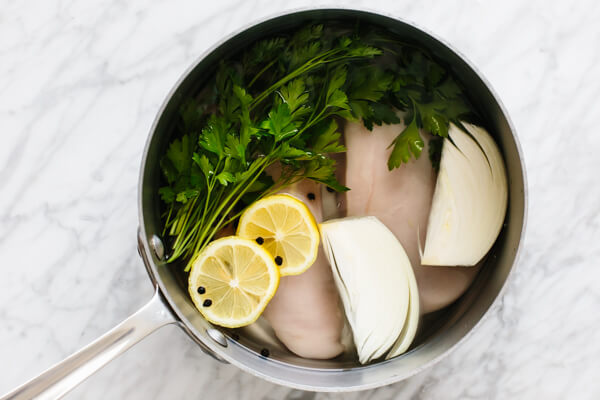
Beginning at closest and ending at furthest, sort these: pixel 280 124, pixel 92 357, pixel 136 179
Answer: pixel 92 357
pixel 280 124
pixel 136 179

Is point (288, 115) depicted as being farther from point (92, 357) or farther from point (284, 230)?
point (92, 357)

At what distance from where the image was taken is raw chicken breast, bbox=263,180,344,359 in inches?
34.7

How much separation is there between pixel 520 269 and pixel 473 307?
11 cm

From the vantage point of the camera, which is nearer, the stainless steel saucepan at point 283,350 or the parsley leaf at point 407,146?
the stainless steel saucepan at point 283,350

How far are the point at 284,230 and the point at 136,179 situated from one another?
0.26m

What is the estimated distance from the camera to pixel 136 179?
89 cm

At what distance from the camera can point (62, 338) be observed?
2.90 feet

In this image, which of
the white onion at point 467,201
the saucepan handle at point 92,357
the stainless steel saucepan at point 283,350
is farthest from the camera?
the white onion at point 467,201

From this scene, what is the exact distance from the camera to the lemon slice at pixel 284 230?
2.72ft

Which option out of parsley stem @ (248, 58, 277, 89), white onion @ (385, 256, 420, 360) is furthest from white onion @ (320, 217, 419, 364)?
parsley stem @ (248, 58, 277, 89)

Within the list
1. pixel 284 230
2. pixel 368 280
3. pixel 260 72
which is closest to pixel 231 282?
pixel 284 230

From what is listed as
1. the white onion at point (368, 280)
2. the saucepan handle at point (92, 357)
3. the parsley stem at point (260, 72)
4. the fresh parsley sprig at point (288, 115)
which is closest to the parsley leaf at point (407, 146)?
the fresh parsley sprig at point (288, 115)

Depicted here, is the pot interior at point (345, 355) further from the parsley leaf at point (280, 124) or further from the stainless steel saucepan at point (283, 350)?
the parsley leaf at point (280, 124)

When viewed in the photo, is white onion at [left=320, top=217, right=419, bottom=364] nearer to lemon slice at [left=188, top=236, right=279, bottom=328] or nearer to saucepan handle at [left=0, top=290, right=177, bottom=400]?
lemon slice at [left=188, top=236, right=279, bottom=328]
